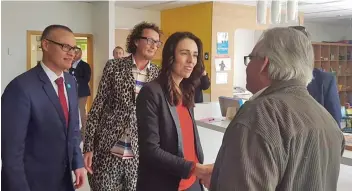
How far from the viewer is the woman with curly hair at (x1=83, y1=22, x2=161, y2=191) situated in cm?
200

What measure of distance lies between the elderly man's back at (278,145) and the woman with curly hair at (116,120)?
1086 millimetres

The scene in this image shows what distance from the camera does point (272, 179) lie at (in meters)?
0.91

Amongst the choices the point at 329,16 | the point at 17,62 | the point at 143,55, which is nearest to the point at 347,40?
the point at 329,16

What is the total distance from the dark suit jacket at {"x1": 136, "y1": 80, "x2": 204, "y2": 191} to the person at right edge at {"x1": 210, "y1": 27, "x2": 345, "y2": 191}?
0.49 metres

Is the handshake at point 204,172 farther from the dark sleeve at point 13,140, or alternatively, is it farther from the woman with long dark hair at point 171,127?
the dark sleeve at point 13,140

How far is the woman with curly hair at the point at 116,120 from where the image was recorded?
200 centimetres

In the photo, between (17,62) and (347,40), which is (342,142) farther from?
(347,40)

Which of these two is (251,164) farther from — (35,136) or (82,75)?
(82,75)

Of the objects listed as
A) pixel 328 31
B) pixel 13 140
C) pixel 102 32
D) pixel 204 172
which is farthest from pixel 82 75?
pixel 328 31

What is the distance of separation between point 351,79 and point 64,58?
32.3ft

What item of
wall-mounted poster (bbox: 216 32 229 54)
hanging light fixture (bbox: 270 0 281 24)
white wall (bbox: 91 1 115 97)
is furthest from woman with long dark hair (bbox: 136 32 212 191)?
white wall (bbox: 91 1 115 97)

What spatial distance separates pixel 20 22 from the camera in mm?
6602

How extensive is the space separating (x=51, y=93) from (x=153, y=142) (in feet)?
1.83

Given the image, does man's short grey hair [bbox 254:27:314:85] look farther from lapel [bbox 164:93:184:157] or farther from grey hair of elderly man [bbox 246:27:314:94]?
lapel [bbox 164:93:184:157]
